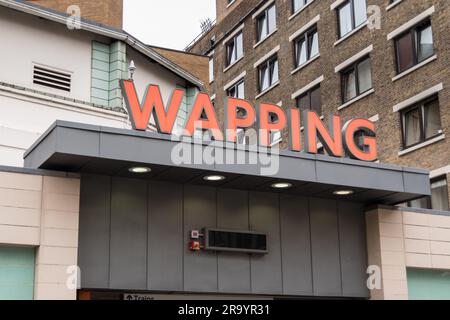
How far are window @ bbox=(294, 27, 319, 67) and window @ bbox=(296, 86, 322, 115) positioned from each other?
177 cm

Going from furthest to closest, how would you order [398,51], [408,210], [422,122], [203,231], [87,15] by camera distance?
[398,51] < [422,122] < [87,15] < [408,210] < [203,231]

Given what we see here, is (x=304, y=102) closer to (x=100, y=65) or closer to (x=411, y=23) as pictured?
(x=411, y=23)

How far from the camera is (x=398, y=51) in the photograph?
3159 centimetres

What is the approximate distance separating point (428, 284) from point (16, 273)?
1021cm

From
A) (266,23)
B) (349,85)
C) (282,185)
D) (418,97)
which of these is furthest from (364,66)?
(282,185)

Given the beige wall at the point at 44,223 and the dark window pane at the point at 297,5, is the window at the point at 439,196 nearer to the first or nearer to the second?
the dark window pane at the point at 297,5

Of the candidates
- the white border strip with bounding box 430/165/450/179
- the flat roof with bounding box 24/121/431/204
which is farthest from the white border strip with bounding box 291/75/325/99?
the flat roof with bounding box 24/121/431/204

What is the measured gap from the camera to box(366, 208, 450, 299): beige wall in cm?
1811

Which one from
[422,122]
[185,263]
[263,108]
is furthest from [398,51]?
[185,263]

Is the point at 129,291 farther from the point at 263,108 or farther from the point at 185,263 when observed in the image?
the point at 263,108

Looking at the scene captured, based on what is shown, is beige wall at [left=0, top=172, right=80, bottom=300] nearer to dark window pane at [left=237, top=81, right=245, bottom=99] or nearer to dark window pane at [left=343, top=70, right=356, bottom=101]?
dark window pane at [left=343, top=70, right=356, bottom=101]

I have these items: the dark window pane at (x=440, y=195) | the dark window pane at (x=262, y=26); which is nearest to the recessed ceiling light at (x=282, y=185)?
the dark window pane at (x=440, y=195)
